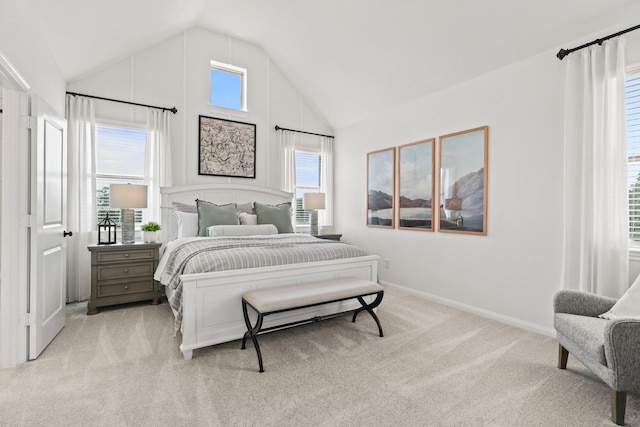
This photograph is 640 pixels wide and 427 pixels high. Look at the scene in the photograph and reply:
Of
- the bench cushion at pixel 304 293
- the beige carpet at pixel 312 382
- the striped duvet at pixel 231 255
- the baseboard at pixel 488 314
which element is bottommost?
the beige carpet at pixel 312 382

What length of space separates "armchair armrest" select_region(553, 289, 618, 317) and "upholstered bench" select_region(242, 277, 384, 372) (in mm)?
1357

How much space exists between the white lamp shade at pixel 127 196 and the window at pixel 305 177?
2506 millimetres

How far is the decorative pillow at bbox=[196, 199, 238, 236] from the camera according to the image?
12.7ft

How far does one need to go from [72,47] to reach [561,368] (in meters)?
5.28

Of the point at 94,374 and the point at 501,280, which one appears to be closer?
the point at 94,374

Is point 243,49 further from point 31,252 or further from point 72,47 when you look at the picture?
point 31,252

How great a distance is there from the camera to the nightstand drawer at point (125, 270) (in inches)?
135

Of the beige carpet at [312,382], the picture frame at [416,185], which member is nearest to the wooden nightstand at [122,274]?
the beige carpet at [312,382]

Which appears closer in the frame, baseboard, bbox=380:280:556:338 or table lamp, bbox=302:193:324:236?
baseboard, bbox=380:280:556:338

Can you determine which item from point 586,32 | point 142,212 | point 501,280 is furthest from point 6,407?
point 586,32

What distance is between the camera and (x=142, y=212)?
4.21 meters

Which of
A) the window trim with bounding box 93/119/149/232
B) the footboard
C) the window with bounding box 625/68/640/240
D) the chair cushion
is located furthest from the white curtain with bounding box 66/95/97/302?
the window with bounding box 625/68/640/240

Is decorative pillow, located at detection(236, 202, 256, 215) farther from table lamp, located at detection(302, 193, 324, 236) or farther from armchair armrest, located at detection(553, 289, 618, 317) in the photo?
armchair armrest, located at detection(553, 289, 618, 317)

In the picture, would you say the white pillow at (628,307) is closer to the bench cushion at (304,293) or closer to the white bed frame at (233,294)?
the bench cushion at (304,293)
